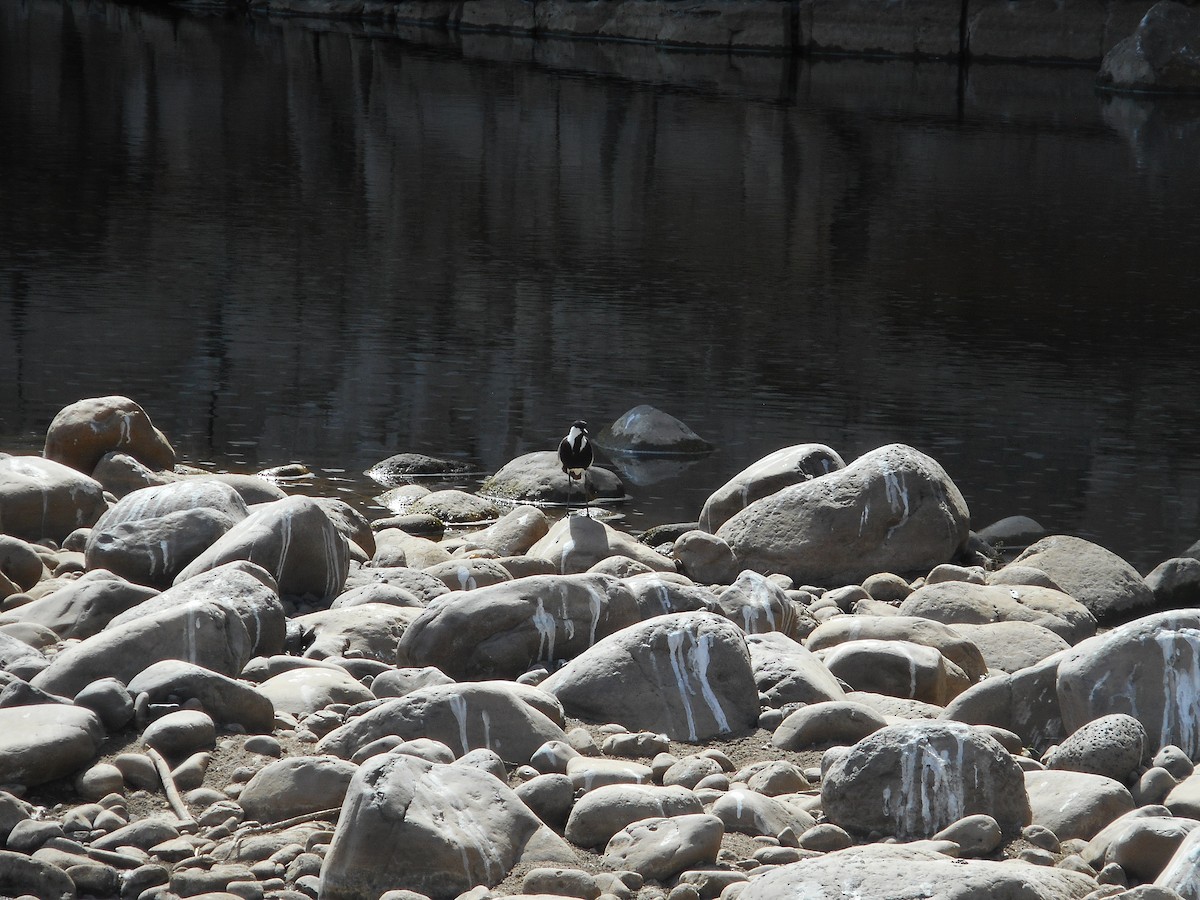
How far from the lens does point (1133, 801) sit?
627 centimetres

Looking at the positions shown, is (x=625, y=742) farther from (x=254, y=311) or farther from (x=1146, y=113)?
(x=1146, y=113)

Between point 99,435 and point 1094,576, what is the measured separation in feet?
24.9

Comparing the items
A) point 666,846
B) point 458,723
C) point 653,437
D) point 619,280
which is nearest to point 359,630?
point 458,723

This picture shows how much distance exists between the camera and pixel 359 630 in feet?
26.4

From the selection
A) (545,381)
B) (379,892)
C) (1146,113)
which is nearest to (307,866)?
(379,892)

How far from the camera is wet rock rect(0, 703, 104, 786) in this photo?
5836 mm

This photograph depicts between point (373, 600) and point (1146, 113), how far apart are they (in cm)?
3748

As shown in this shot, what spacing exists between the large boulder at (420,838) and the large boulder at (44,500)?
5.69m

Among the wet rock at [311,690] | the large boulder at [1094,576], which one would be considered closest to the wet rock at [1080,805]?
the wet rock at [311,690]

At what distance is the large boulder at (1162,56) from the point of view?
44.4 metres

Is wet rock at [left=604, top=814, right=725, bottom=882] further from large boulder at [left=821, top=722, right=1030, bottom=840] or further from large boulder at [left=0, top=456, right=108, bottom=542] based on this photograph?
large boulder at [left=0, top=456, right=108, bottom=542]

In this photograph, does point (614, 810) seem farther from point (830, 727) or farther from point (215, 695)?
point (215, 695)

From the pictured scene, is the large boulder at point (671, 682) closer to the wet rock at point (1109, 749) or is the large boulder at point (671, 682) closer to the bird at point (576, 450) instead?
the wet rock at point (1109, 749)

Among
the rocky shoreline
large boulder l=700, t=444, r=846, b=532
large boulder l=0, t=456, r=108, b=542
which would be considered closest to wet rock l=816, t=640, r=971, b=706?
the rocky shoreline
